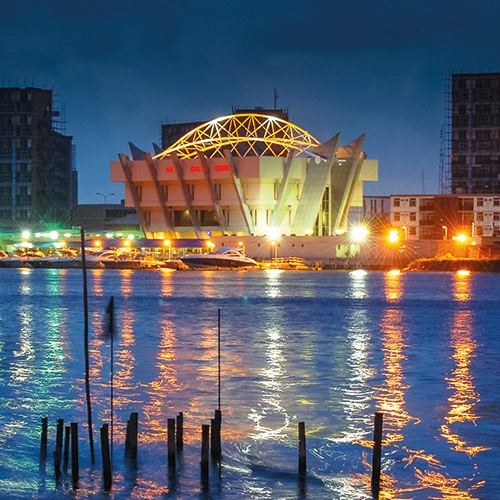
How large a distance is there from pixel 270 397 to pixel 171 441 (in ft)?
28.4

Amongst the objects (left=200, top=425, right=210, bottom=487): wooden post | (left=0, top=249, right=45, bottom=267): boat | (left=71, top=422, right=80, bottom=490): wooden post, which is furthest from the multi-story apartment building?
(left=71, top=422, right=80, bottom=490): wooden post

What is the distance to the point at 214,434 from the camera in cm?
1959

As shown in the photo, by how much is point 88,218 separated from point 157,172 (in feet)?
132

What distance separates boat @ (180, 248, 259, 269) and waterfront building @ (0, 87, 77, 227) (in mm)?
37340

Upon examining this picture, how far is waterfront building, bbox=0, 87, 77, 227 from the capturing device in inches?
6147

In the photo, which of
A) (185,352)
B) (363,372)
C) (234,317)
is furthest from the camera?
(234,317)

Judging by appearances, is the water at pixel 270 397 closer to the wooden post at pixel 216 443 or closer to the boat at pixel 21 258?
the wooden post at pixel 216 443

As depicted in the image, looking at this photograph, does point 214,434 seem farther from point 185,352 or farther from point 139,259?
point 139,259

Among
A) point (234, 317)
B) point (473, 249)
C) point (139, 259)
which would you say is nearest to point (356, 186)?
point (473, 249)

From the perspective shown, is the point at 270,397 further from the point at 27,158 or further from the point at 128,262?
the point at 27,158

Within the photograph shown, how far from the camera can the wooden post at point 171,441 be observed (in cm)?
1842

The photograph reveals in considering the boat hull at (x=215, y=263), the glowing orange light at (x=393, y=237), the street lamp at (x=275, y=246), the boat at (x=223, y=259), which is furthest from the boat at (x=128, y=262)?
the glowing orange light at (x=393, y=237)

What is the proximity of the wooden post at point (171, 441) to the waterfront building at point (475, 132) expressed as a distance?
14252 cm

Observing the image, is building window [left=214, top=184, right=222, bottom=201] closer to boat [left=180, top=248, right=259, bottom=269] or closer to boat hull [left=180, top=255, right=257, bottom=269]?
boat [left=180, top=248, right=259, bottom=269]
